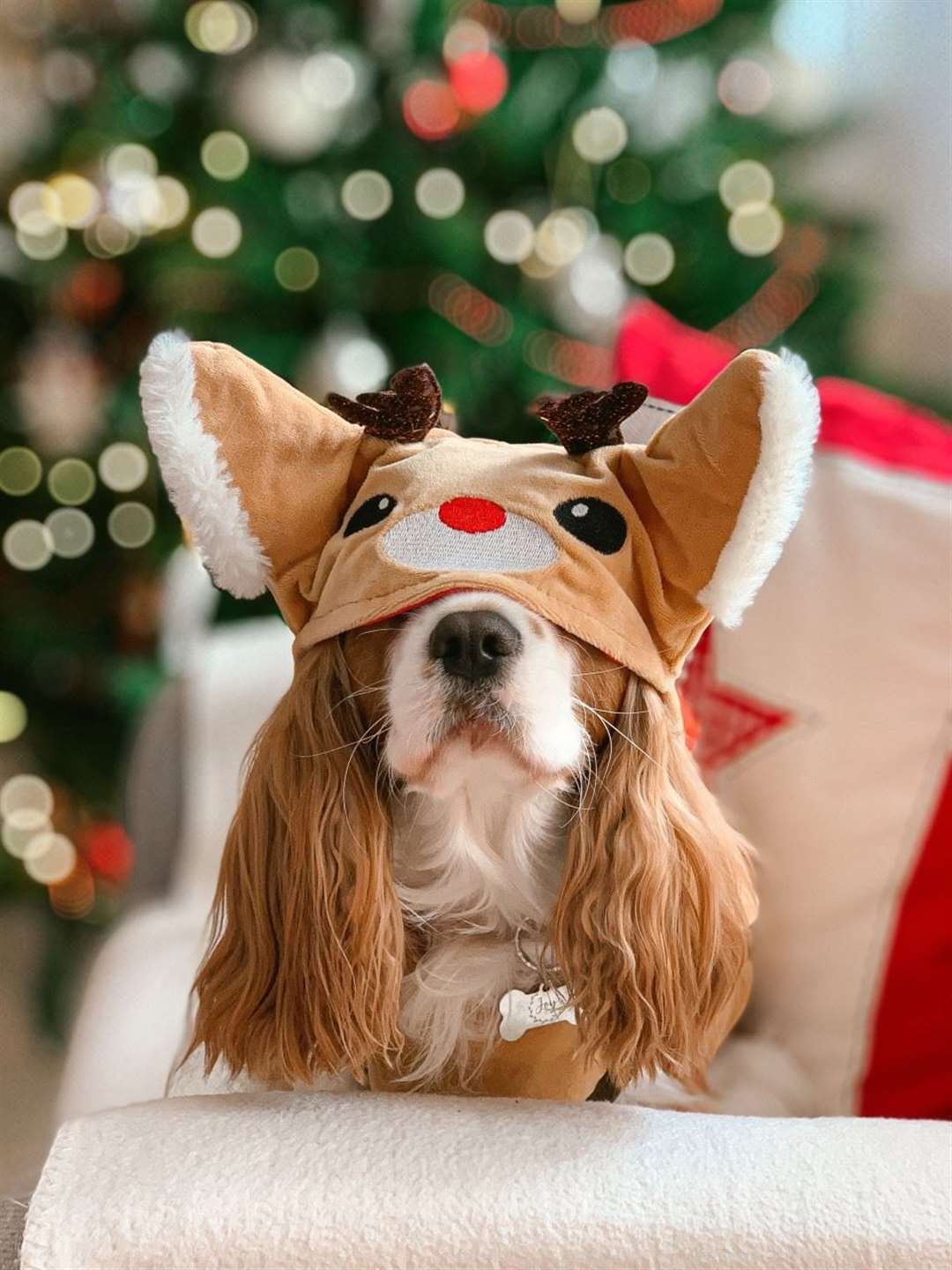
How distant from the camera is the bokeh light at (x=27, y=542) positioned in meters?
2.02

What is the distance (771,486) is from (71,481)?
1.56 metres

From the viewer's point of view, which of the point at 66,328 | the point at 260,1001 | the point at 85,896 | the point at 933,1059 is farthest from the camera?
the point at 85,896

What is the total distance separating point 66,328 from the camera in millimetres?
1939

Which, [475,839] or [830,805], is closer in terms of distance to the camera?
[475,839]

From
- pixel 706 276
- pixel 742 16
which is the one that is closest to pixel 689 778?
pixel 706 276

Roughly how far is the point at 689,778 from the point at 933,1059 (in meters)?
0.44

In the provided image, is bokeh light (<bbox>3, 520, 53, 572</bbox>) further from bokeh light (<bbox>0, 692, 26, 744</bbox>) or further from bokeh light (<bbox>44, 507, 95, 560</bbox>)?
bokeh light (<bbox>0, 692, 26, 744</bbox>)

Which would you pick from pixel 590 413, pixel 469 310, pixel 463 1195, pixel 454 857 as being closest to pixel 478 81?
pixel 469 310

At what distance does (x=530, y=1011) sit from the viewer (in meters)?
0.73

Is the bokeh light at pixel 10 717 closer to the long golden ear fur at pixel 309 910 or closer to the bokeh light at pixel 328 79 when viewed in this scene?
the bokeh light at pixel 328 79

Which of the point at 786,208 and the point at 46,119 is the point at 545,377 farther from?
the point at 46,119

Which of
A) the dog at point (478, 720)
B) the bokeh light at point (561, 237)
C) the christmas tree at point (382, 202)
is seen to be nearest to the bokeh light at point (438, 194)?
the christmas tree at point (382, 202)

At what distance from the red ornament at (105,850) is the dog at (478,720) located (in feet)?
4.80

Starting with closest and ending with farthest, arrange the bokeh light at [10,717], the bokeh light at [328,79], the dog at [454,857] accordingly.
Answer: the dog at [454,857] < the bokeh light at [328,79] < the bokeh light at [10,717]
